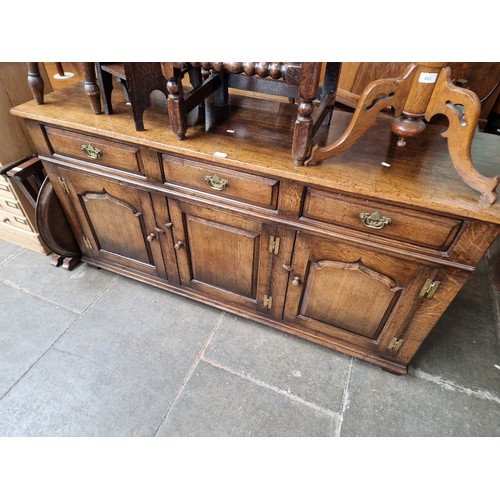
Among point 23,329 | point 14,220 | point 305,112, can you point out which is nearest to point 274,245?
point 305,112

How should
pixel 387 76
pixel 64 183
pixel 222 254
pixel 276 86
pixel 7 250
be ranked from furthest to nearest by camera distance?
pixel 7 250, pixel 387 76, pixel 64 183, pixel 222 254, pixel 276 86

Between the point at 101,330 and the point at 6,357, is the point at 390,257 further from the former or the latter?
Result: the point at 6,357

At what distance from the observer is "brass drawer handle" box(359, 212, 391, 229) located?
3.47 feet

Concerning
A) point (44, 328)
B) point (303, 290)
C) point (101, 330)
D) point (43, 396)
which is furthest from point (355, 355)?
point (44, 328)

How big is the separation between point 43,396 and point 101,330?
1.21ft

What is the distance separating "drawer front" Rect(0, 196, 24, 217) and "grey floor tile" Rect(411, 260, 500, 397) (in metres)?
2.25

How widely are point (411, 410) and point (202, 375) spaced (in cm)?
94

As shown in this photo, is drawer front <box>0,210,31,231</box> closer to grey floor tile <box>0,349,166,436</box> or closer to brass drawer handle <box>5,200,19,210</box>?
brass drawer handle <box>5,200,19,210</box>

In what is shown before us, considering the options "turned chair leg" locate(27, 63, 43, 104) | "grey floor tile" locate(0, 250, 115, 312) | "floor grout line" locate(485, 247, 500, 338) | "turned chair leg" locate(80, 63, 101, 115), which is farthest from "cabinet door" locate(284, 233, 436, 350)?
"turned chair leg" locate(27, 63, 43, 104)

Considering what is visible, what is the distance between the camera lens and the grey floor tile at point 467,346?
1563 mm

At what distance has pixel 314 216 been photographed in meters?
1.17

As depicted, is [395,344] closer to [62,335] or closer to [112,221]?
[112,221]

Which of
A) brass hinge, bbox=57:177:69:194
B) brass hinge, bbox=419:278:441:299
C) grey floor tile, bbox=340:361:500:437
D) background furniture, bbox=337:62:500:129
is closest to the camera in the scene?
brass hinge, bbox=419:278:441:299

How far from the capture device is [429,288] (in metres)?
1.16
